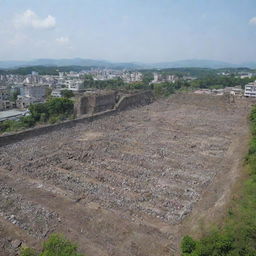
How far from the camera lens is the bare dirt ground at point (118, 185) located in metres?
6.98

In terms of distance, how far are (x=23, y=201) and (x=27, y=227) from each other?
1483 mm

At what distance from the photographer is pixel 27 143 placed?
45.8 feet

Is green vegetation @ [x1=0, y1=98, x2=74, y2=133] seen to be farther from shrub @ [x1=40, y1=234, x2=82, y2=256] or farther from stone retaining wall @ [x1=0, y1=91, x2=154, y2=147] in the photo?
shrub @ [x1=40, y1=234, x2=82, y2=256]

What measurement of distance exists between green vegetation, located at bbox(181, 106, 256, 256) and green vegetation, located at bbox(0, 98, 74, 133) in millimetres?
14925

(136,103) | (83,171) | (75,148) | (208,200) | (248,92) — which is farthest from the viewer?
(248,92)

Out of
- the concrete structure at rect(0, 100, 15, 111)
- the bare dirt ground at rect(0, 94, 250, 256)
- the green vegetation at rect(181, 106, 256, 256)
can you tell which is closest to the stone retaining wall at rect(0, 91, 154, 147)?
the bare dirt ground at rect(0, 94, 250, 256)

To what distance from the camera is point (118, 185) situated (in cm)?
983

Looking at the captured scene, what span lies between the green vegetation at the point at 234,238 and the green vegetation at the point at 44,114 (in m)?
14.9

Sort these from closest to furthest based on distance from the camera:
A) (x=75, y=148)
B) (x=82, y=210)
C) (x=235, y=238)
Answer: (x=235, y=238) → (x=82, y=210) → (x=75, y=148)

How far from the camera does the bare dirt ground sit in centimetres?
698

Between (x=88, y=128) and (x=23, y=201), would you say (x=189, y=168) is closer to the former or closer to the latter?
(x=23, y=201)

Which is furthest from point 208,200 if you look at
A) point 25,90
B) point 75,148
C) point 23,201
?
point 25,90

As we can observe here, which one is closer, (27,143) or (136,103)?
(27,143)

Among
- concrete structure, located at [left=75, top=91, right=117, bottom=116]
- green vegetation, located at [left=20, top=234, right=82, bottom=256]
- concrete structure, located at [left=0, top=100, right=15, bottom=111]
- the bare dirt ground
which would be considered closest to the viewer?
green vegetation, located at [left=20, top=234, right=82, bottom=256]
